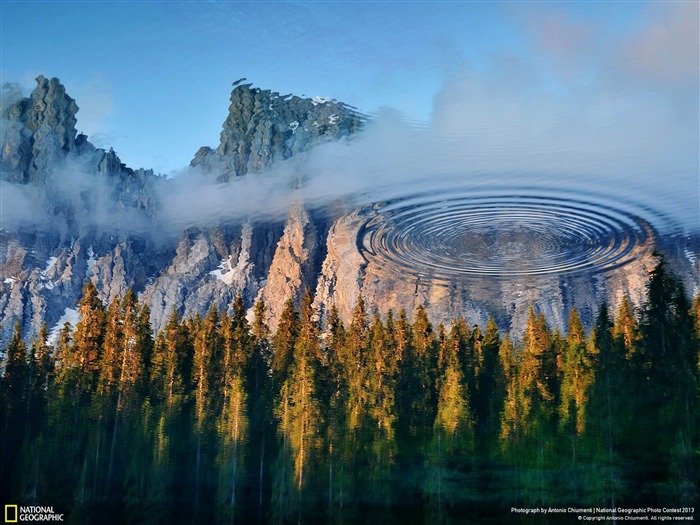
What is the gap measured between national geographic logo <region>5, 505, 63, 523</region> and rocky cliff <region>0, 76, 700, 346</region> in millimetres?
8523

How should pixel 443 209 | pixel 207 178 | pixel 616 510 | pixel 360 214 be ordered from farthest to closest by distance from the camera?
pixel 207 178 < pixel 616 510 < pixel 360 214 < pixel 443 209

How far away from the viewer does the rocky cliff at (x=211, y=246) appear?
2330 cm

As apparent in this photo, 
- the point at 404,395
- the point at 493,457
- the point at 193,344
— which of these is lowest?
the point at 493,457

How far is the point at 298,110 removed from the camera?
→ 21.7 meters

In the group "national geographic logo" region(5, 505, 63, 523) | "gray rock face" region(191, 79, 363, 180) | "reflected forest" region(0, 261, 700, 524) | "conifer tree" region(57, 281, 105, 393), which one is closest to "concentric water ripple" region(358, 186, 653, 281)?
"gray rock face" region(191, 79, 363, 180)

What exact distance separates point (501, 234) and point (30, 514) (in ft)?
50.6

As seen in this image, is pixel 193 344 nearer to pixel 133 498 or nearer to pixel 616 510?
pixel 133 498

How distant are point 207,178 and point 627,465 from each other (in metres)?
17.9

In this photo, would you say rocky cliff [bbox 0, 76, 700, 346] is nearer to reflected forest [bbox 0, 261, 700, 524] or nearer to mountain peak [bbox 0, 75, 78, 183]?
mountain peak [bbox 0, 75, 78, 183]

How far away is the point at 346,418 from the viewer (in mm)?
25062

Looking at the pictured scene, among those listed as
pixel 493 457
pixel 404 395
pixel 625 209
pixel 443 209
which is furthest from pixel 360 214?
pixel 493 457

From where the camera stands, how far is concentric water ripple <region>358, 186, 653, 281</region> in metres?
18.4

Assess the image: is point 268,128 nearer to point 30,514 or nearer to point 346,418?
point 346,418

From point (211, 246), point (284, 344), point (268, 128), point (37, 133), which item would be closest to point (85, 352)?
point (284, 344)
